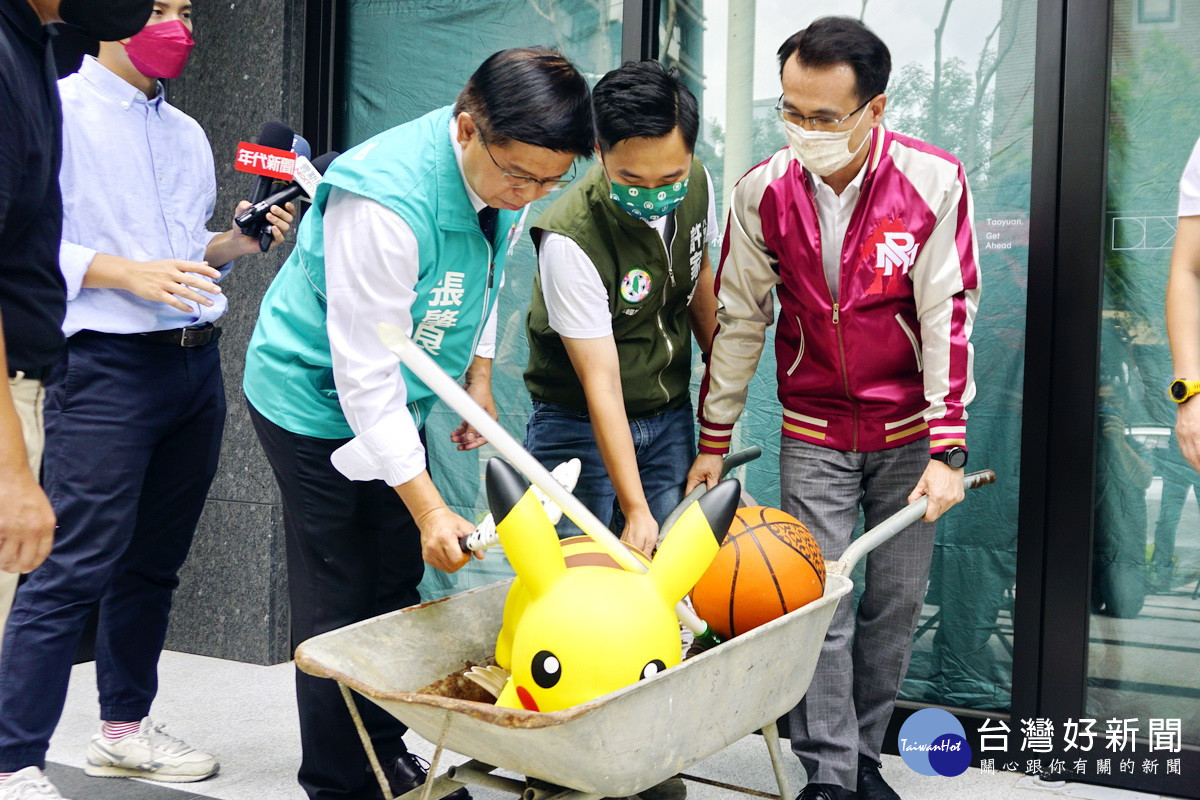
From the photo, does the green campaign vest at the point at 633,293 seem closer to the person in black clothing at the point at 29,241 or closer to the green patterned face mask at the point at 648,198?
the green patterned face mask at the point at 648,198

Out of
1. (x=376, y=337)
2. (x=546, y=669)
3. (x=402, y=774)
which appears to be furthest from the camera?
(x=402, y=774)

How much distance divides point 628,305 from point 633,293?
0.11 feet

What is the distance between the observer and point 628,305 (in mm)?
2506

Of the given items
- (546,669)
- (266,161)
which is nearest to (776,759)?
(546,669)

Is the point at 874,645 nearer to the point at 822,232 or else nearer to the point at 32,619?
the point at 822,232

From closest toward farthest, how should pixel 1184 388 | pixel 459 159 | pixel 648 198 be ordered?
pixel 459 159
pixel 1184 388
pixel 648 198

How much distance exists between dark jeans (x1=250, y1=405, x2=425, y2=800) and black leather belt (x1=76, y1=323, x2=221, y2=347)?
522mm

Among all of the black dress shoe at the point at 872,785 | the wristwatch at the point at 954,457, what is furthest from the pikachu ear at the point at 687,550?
the black dress shoe at the point at 872,785

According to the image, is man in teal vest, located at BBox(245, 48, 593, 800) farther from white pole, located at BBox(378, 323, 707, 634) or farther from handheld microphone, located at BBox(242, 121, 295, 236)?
handheld microphone, located at BBox(242, 121, 295, 236)

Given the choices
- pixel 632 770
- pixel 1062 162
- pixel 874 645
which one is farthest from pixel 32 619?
pixel 1062 162

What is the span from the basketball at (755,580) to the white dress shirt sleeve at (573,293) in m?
0.63

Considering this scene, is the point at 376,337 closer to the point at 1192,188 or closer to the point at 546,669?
the point at 546,669

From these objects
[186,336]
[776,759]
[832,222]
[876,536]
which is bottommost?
[776,759]

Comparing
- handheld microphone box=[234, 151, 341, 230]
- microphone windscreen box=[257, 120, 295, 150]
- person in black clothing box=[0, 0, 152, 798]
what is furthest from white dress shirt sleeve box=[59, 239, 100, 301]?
person in black clothing box=[0, 0, 152, 798]
